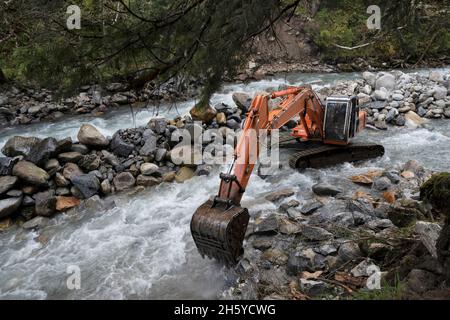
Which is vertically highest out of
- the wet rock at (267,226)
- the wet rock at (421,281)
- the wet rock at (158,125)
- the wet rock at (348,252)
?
the wet rock at (421,281)

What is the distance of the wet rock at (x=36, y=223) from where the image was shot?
263 inches

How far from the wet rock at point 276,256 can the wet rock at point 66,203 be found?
12.6 feet

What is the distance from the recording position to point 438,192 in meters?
4.82

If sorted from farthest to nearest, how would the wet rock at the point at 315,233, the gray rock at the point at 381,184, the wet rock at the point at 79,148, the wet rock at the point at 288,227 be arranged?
the wet rock at the point at 79,148, the gray rock at the point at 381,184, the wet rock at the point at 288,227, the wet rock at the point at 315,233

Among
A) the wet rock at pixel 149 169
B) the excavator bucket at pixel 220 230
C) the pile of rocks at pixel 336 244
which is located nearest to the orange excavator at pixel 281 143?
the excavator bucket at pixel 220 230

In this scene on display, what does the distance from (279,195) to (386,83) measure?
7.77 metres

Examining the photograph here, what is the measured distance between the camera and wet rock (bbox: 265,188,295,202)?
663cm

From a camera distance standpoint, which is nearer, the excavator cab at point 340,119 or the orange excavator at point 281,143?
the orange excavator at point 281,143

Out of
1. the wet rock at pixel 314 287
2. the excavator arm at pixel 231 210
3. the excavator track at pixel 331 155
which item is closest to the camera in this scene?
the wet rock at pixel 314 287

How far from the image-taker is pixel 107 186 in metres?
7.59

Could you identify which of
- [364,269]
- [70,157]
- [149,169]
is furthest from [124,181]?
[364,269]

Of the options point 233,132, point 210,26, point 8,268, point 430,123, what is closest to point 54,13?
point 210,26

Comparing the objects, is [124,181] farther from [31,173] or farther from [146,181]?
[31,173]

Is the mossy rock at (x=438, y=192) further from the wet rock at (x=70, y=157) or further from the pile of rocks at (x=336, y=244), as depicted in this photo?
the wet rock at (x=70, y=157)
